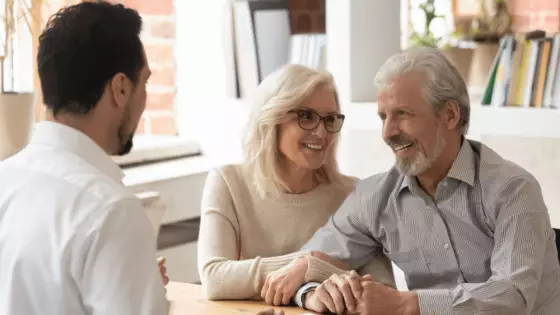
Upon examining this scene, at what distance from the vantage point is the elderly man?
2279mm

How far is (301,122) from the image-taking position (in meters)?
2.74

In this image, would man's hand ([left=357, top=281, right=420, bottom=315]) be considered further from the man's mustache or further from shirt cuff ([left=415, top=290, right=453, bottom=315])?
the man's mustache

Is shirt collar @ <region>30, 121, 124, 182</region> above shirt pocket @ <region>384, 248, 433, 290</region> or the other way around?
above

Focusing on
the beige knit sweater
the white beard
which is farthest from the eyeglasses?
the white beard

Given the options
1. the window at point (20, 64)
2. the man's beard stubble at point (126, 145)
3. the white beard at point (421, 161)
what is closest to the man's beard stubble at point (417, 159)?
the white beard at point (421, 161)

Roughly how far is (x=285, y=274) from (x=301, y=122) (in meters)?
0.51

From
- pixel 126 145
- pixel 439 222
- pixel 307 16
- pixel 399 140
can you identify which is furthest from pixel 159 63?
pixel 126 145

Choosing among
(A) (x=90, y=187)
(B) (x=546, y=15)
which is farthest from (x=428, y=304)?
(B) (x=546, y=15)

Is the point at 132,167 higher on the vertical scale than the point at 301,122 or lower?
lower

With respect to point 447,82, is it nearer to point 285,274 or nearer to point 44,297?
point 285,274

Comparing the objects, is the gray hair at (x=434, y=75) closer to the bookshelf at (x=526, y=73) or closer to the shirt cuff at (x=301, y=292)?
the shirt cuff at (x=301, y=292)

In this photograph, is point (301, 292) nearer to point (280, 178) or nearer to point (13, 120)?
point (280, 178)

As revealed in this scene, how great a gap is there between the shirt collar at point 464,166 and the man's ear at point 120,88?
42.2 inches

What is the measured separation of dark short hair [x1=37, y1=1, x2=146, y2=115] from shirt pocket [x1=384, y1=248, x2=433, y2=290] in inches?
45.4
